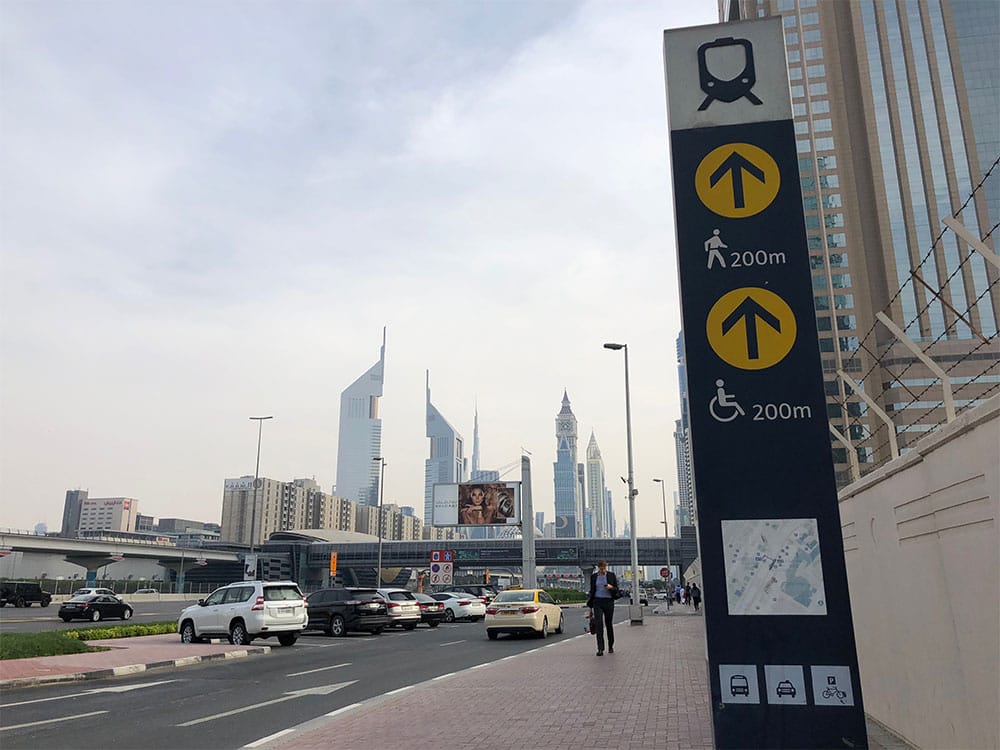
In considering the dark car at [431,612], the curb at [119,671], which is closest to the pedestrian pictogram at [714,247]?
the curb at [119,671]

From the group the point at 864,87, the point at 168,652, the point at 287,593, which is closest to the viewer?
the point at 168,652

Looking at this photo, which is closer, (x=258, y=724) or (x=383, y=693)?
(x=258, y=724)

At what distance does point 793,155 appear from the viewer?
17.8 ft

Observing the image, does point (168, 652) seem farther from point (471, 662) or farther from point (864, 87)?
point (864, 87)

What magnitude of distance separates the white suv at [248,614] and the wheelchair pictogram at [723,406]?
1826 centimetres

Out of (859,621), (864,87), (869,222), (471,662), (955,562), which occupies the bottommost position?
(471,662)

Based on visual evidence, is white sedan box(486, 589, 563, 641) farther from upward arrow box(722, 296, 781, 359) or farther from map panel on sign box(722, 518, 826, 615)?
upward arrow box(722, 296, 781, 359)

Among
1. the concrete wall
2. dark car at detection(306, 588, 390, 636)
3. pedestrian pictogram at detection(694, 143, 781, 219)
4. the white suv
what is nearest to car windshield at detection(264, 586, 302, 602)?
the white suv

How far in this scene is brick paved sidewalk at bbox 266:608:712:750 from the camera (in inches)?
307

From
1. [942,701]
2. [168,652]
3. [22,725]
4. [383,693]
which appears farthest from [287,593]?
[942,701]

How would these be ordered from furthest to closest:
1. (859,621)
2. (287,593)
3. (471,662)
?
(287,593)
(471,662)
(859,621)

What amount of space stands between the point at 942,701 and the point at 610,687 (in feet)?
20.4

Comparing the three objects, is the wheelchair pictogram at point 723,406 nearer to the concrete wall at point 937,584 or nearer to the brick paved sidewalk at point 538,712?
the concrete wall at point 937,584

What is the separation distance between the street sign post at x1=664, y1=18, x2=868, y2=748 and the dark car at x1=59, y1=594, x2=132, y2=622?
36918 millimetres
